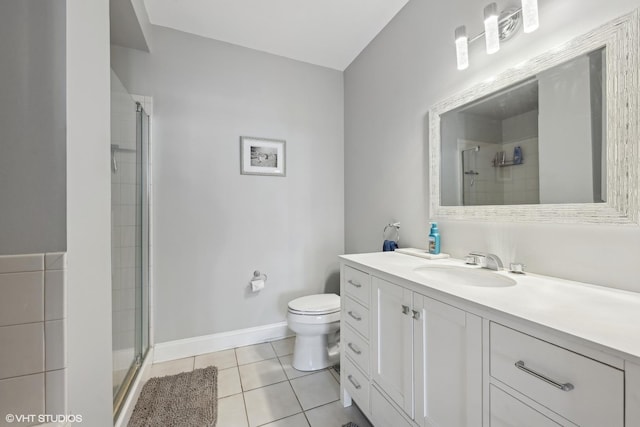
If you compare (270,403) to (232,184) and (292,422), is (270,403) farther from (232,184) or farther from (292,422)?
(232,184)

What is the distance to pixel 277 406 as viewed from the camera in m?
1.44

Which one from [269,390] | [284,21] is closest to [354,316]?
[269,390]

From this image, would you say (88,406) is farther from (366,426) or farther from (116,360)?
(366,426)

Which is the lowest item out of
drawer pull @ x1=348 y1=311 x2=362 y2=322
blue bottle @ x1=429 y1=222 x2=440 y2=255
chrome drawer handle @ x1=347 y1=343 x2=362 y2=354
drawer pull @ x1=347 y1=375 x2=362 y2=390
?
drawer pull @ x1=347 y1=375 x2=362 y2=390

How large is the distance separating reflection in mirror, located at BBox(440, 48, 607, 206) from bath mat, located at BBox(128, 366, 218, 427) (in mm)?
1822

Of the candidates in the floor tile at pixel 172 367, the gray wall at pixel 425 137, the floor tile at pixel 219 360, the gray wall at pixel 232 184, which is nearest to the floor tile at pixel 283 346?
the gray wall at pixel 232 184

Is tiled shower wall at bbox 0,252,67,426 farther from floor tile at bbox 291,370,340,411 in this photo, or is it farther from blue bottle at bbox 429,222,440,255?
blue bottle at bbox 429,222,440,255

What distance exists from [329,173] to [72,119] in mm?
1901

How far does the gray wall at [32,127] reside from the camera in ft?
2.16

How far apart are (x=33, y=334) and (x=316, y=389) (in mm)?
1427

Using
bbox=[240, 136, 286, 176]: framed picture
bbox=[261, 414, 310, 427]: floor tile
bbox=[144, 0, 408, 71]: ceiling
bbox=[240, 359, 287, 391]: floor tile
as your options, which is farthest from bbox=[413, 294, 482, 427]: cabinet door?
bbox=[144, 0, 408, 71]: ceiling

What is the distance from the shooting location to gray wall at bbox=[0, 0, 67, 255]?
0.66 metres

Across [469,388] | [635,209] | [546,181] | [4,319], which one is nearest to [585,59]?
[546,181]

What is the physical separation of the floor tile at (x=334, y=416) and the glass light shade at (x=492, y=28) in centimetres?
196
